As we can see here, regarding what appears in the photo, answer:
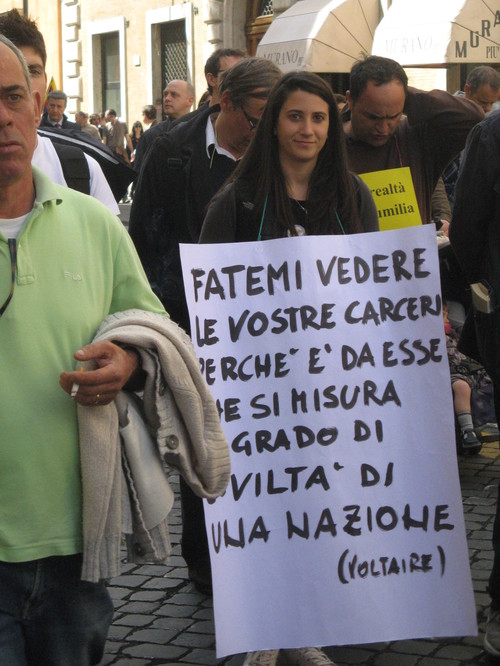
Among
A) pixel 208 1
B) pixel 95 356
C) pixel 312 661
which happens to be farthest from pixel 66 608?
pixel 208 1

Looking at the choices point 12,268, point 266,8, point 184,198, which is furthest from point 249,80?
point 266,8

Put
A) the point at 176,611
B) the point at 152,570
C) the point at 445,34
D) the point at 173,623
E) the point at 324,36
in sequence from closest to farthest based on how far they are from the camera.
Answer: the point at 173,623, the point at 176,611, the point at 152,570, the point at 445,34, the point at 324,36

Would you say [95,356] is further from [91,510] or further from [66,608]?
[66,608]

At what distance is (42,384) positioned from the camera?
229 cm

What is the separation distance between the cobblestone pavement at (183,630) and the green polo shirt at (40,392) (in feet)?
5.48

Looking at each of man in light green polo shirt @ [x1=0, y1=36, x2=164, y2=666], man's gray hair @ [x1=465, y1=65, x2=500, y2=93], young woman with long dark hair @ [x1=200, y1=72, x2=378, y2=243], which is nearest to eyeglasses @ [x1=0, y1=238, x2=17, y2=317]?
man in light green polo shirt @ [x1=0, y1=36, x2=164, y2=666]

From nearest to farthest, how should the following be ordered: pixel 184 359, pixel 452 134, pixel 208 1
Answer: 1. pixel 184 359
2. pixel 452 134
3. pixel 208 1

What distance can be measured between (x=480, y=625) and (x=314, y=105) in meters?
1.76

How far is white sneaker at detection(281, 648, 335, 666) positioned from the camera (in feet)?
11.9

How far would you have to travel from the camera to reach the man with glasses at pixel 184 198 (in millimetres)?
4500

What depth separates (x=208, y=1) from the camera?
914 inches

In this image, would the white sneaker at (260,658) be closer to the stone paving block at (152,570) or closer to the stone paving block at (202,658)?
the stone paving block at (202,658)

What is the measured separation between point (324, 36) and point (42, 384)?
669 inches

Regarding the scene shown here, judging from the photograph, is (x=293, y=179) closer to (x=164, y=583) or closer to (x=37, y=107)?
(x=37, y=107)
